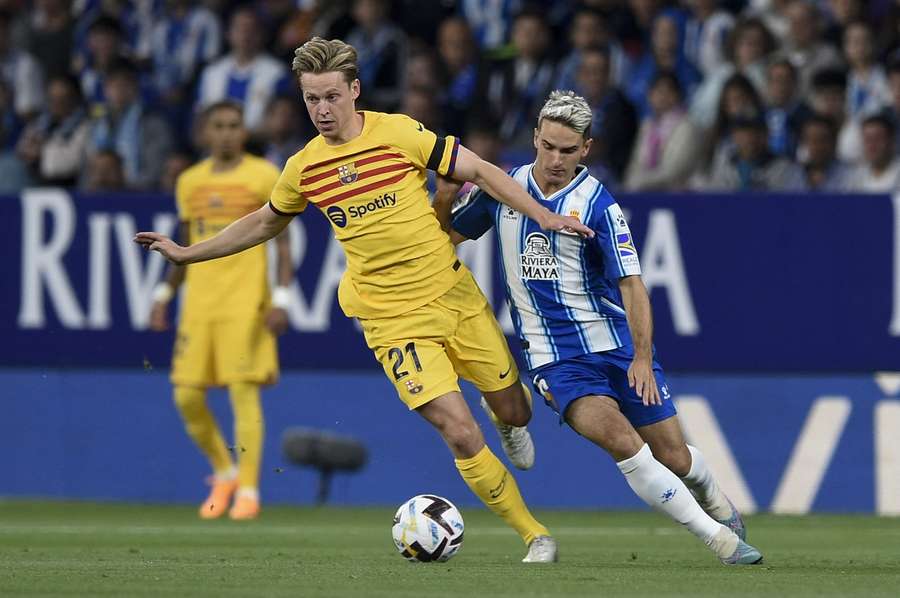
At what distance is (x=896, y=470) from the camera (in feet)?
40.7

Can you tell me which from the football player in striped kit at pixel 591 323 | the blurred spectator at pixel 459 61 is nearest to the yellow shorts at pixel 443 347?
the football player in striped kit at pixel 591 323

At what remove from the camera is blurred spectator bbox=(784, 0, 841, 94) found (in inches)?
556

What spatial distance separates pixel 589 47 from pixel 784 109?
1.66m

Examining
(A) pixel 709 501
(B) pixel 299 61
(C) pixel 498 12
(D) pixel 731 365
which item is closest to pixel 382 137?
(B) pixel 299 61

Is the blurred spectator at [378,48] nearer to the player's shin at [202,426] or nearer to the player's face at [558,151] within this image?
the player's shin at [202,426]

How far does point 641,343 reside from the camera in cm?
788

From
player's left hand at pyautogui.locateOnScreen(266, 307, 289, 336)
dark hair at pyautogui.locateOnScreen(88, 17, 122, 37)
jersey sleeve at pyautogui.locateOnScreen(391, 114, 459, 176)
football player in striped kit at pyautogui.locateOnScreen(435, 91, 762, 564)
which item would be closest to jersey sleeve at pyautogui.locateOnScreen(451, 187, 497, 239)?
football player in striped kit at pyautogui.locateOnScreen(435, 91, 762, 564)

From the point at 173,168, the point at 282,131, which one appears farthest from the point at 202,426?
the point at 282,131

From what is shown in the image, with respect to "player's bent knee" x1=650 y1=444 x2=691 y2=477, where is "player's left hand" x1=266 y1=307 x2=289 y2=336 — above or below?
below

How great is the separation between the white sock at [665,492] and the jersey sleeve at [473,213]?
137 centimetres

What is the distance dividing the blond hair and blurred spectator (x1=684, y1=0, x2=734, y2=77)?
273 inches

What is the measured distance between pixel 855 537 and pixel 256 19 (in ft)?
23.8

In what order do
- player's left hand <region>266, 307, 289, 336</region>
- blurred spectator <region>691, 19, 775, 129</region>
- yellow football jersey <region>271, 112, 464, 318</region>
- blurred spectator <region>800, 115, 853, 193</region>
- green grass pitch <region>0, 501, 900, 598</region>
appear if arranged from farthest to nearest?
1. blurred spectator <region>691, 19, 775, 129</region>
2. blurred spectator <region>800, 115, 853, 193</region>
3. player's left hand <region>266, 307, 289, 336</region>
4. yellow football jersey <region>271, 112, 464, 318</region>
5. green grass pitch <region>0, 501, 900, 598</region>

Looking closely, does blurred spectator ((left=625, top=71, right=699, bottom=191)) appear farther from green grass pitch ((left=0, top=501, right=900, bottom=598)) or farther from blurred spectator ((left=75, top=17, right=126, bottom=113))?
blurred spectator ((left=75, top=17, right=126, bottom=113))
